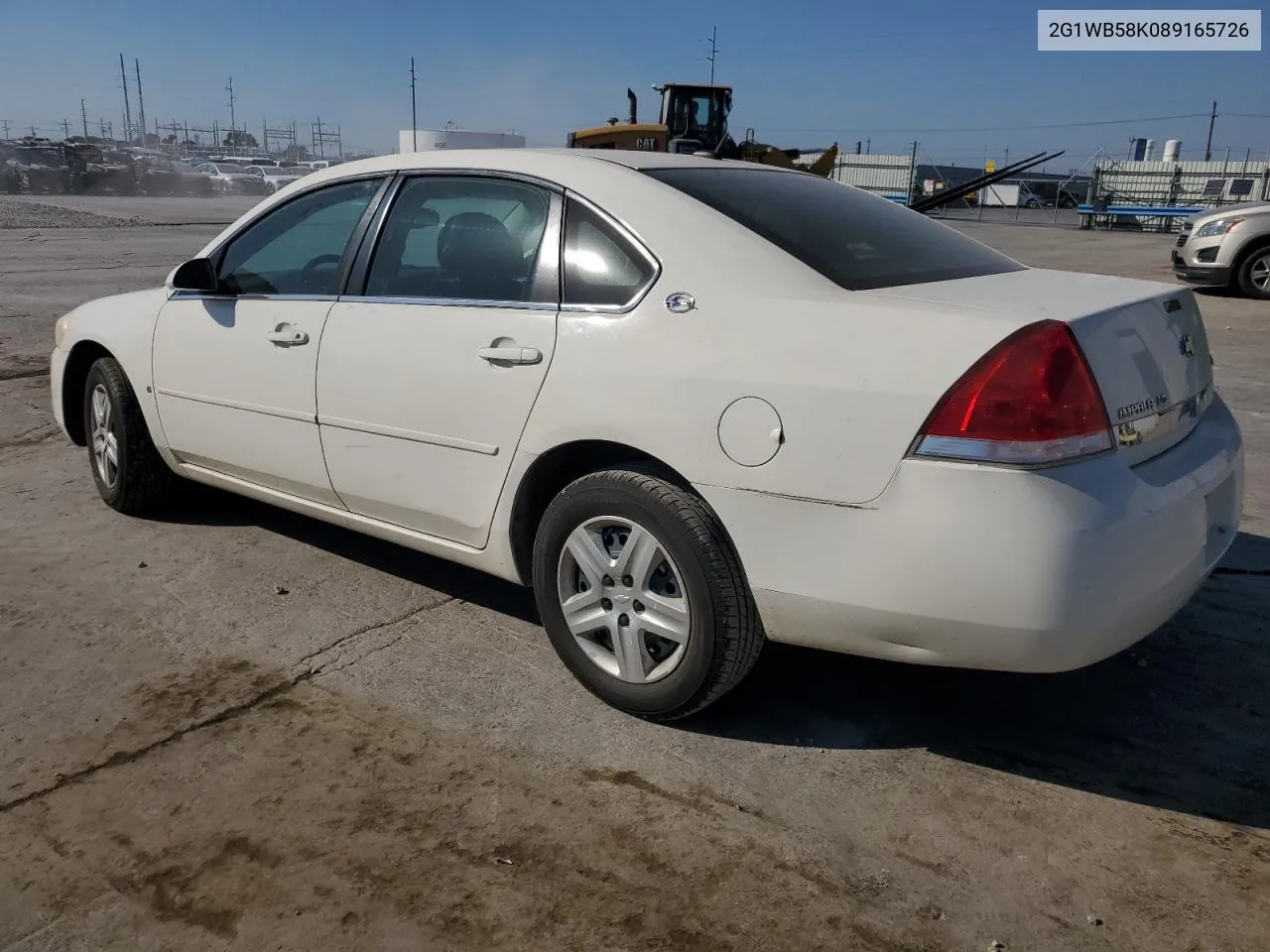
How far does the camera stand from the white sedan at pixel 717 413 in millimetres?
2377

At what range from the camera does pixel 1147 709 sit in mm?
3096

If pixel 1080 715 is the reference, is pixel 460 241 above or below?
above

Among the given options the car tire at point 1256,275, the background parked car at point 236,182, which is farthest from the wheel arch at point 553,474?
the background parked car at point 236,182

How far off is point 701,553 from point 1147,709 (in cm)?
147

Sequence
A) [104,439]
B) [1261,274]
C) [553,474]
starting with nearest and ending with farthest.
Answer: [553,474] → [104,439] → [1261,274]

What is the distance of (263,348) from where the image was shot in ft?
12.7

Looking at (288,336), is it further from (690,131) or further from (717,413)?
(690,131)

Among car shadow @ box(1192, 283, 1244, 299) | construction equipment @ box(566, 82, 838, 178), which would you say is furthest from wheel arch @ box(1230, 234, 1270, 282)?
construction equipment @ box(566, 82, 838, 178)

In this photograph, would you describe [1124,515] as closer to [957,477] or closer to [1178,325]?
[957,477]

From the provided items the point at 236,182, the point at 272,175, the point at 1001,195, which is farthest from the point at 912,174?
the point at 236,182

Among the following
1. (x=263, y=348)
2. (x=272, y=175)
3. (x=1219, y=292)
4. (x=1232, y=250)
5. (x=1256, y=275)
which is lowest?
(x=1219, y=292)

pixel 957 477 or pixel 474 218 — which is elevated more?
pixel 474 218

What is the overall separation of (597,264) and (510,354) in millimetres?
366

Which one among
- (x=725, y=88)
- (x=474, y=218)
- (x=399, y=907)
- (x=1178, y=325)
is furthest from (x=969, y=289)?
(x=725, y=88)
